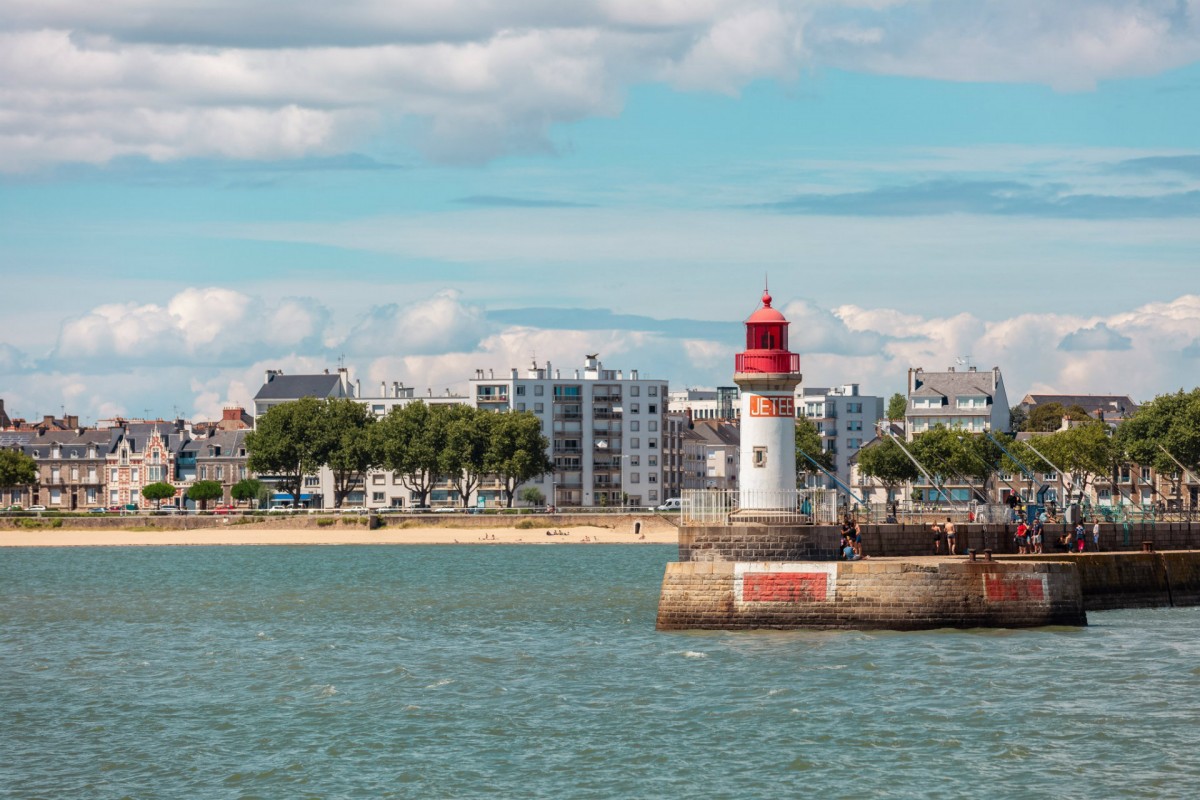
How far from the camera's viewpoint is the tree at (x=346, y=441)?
14725cm

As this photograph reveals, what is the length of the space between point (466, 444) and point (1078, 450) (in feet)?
156

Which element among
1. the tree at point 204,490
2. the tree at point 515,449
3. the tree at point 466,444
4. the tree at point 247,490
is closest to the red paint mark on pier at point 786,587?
the tree at point 515,449

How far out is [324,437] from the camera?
488 ft

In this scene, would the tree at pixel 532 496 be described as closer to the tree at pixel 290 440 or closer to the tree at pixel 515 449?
the tree at pixel 515 449

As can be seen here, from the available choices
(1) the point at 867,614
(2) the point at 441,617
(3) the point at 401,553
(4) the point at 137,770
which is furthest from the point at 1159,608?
(3) the point at 401,553

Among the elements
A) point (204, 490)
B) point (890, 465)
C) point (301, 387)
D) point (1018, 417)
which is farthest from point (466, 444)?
point (1018, 417)

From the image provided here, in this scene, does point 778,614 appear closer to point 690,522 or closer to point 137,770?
point 690,522

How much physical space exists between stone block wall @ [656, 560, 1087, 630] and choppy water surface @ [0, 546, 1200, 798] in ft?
1.66

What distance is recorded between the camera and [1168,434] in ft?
386

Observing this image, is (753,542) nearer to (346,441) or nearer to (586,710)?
(586,710)

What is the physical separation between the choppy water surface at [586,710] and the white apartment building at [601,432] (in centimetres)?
10771

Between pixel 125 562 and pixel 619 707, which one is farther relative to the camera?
pixel 125 562

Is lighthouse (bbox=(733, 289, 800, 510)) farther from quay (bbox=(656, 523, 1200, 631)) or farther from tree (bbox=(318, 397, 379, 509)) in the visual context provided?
tree (bbox=(318, 397, 379, 509))

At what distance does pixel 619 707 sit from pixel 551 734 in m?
2.69
